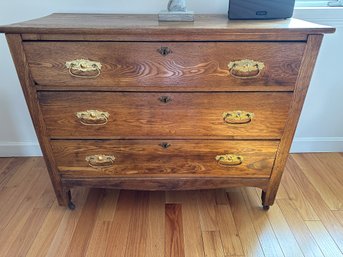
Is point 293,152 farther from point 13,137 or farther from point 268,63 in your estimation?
A: point 13,137

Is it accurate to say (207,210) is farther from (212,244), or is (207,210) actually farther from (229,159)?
(229,159)

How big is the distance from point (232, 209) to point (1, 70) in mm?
1504

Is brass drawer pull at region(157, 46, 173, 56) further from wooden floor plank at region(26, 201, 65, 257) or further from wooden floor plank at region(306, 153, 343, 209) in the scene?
wooden floor plank at region(306, 153, 343, 209)

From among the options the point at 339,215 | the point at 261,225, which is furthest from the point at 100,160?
the point at 339,215

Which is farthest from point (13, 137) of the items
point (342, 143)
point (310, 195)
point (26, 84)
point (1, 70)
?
point (342, 143)

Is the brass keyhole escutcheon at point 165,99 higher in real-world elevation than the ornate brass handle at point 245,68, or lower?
lower

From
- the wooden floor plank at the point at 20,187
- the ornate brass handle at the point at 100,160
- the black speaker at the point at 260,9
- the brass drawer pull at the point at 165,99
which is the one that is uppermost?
the black speaker at the point at 260,9

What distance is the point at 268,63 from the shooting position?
902 mm

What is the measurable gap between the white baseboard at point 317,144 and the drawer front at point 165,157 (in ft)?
2.28

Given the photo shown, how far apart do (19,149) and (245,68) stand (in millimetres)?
1527

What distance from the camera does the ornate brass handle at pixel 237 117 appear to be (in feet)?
3.25

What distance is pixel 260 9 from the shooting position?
3.38 ft

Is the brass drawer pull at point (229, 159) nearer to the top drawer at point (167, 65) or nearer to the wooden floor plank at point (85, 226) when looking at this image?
the top drawer at point (167, 65)

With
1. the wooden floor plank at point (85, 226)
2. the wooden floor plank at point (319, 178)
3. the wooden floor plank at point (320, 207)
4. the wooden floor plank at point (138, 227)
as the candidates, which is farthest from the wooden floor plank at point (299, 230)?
the wooden floor plank at point (85, 226)
